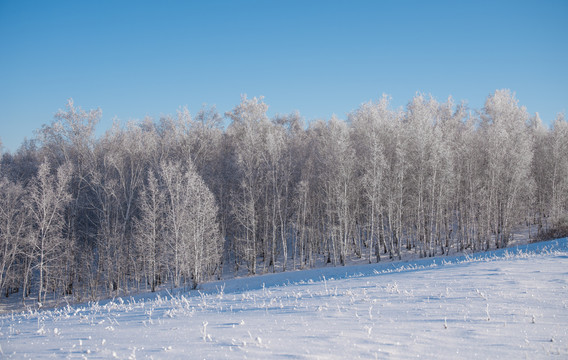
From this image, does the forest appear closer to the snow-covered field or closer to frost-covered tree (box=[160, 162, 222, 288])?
frost-covered tree (box=[160, 162, 222, 288])

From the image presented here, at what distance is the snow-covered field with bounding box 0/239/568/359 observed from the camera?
14.6ft

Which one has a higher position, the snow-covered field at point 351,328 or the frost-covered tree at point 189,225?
the frost-covered tree at point 189,225

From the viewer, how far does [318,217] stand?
33.2 metres

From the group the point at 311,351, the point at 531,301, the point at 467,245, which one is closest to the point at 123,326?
the point at 311,351

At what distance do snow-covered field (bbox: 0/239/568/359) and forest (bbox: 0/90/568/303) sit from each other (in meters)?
17.4

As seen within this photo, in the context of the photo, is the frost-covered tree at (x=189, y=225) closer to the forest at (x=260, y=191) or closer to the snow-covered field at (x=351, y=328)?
the forest at (x=260, y=191)

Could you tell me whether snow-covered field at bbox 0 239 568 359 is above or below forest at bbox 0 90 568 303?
below

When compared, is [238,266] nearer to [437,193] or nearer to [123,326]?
[437,193]

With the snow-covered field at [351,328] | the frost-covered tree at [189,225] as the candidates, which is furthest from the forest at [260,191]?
the snow-covered field at [351,328]

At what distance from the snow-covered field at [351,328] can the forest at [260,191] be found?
17.4 metres

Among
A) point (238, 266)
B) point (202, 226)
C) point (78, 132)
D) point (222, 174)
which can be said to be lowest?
point (238, 266)

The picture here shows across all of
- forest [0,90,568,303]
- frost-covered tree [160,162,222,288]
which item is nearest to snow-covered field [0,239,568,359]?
frost-covered tree [160,162,222,288]

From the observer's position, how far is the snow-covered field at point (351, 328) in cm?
444

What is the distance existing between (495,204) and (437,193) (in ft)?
18.0
